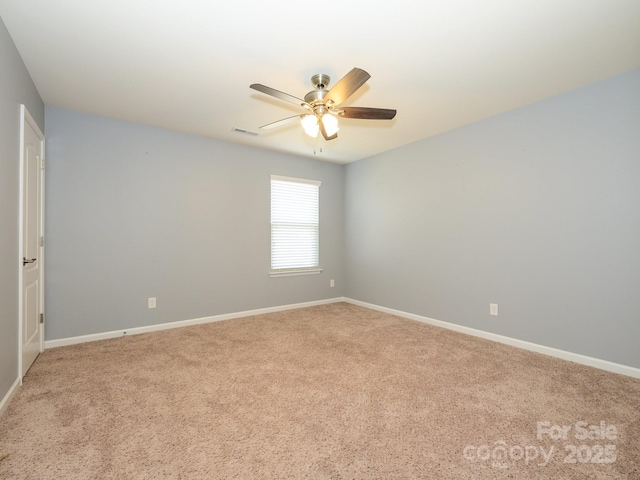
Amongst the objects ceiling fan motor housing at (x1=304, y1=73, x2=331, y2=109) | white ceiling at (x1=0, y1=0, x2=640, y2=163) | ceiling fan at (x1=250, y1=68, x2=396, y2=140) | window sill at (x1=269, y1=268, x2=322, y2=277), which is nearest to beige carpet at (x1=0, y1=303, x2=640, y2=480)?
window sill at (x1=269, y1=268, x2=322, y2=277)

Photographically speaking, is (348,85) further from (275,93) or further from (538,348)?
(538,348)

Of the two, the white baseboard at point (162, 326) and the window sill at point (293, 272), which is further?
the window sill at point (293, 272)

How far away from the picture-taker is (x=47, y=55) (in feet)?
7.48

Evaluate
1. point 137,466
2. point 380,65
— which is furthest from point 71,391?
point 380,65

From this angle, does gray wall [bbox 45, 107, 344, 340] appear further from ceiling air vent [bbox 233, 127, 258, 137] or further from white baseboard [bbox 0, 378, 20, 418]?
white baseboard [bbox 0, 378, 20, 418]

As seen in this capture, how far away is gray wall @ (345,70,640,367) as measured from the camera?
253 centimetres

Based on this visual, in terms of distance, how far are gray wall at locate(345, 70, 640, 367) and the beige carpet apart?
46 cm

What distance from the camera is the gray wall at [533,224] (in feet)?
8.29

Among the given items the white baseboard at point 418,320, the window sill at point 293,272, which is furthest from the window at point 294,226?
the white baseboard at point 418,320

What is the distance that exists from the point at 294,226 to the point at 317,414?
3.22 m

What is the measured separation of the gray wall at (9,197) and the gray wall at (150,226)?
1.02m

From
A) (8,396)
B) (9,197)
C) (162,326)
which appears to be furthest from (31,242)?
(162,326)

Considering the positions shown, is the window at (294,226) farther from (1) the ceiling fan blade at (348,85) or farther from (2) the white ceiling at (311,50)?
(1) the ceiling fan blade at (348,85)

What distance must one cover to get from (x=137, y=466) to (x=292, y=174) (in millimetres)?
3960
